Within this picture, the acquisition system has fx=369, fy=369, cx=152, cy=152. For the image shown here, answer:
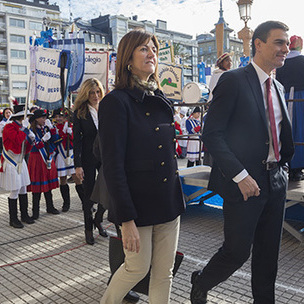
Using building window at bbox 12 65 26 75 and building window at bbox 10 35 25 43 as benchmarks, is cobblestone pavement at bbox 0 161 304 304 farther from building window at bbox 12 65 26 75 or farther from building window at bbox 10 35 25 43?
building window at bbox 10 35 25 43

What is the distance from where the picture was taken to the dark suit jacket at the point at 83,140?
169 inches

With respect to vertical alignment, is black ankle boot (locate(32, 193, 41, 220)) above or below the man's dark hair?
below

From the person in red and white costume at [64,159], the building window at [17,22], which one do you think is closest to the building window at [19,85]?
the building window at [17,22]

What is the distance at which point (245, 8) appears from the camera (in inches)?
406

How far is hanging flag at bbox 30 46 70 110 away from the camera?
6.83 meters

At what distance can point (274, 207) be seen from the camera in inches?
94.2

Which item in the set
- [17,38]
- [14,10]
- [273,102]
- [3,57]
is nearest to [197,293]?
[273,102]

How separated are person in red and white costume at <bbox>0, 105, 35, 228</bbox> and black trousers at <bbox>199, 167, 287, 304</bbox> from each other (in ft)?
12.0

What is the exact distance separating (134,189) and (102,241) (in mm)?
2813

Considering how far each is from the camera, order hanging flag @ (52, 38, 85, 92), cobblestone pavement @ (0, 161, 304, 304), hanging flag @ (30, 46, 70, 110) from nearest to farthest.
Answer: cobblestone pavement @ (0, 161, 304, 304) → hanging flag @ (30, 46, 70, 110) → hanging flag @ (52, 38, 85, 92)

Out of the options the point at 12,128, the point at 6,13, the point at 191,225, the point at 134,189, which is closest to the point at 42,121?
the point at 12,128

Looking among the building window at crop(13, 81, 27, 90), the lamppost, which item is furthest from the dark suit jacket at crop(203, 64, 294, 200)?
the building window at crop(13, 81, 27, 90)

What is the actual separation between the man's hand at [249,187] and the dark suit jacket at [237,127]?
0.07 m

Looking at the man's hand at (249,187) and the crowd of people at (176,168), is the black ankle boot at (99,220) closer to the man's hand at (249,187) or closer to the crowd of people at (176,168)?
the crowd of people at (176,168)
